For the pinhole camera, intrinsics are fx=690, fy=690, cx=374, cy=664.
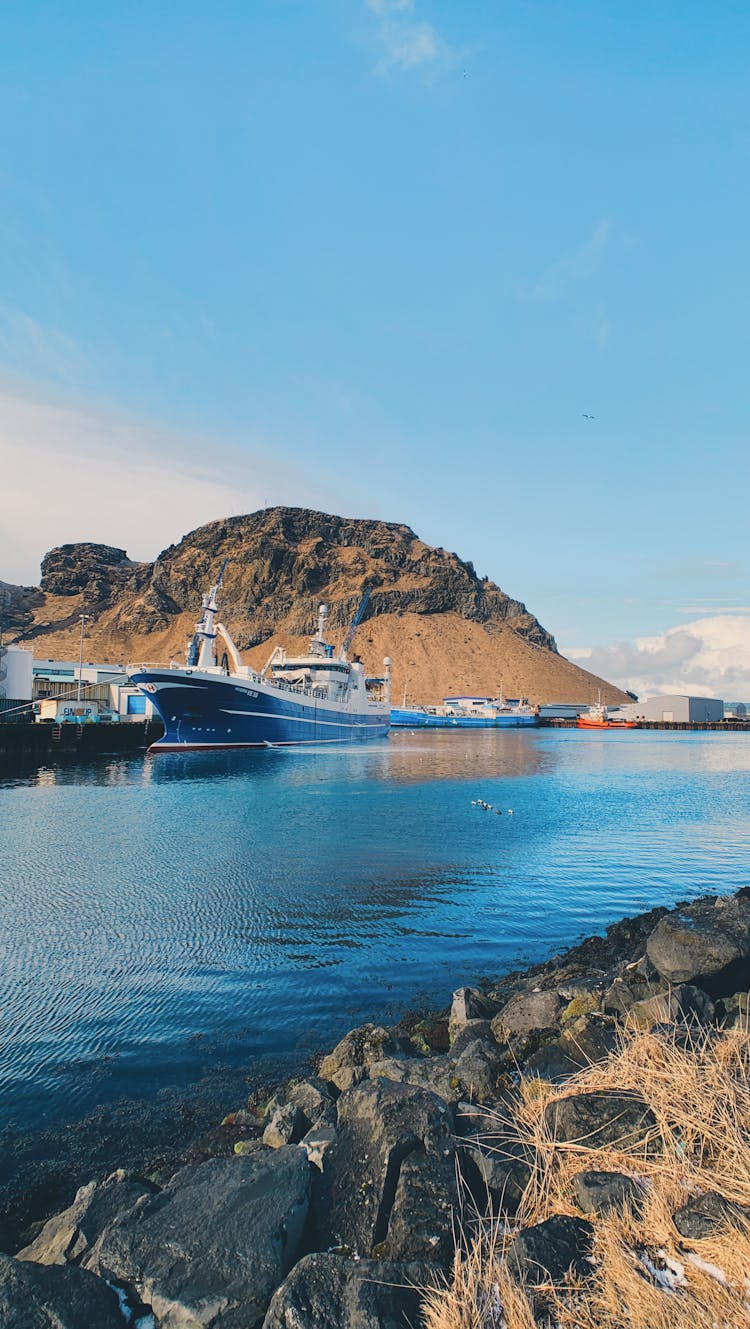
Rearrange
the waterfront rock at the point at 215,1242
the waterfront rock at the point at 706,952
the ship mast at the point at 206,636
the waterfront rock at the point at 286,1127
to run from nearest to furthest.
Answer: the waterfront rock at the point at 215,1242 → the waterfront rock at the point at 286,1127 → the waterfront rock at the point at 706,952 → the ship mast at the point at 206,636

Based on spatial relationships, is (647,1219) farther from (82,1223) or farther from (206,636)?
(206,636)

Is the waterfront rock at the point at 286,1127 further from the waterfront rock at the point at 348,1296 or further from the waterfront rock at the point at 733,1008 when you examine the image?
the waterfront rock at the point at 733,1008

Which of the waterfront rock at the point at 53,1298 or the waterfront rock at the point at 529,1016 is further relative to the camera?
the waterfront rock at the point at 529,1016

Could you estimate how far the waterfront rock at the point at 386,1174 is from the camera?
438cm

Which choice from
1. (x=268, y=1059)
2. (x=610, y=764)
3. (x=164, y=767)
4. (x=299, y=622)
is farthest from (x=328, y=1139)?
(x=299, y=622)

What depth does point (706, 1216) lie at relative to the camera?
3.82 m

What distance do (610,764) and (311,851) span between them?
1802 inches

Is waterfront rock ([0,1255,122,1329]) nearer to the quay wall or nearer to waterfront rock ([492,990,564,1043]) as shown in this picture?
waterfront rock ([492,990,564,1043])

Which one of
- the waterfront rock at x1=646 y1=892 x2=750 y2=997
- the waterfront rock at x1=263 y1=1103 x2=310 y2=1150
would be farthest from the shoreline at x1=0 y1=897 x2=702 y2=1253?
the waterfront rock at x1=646 y1=892 x2=750 y2=997

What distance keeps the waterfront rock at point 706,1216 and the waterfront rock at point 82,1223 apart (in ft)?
13.0

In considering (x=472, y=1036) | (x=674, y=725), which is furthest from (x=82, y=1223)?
(x=674, y=725)

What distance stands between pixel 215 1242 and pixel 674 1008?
4998 mm

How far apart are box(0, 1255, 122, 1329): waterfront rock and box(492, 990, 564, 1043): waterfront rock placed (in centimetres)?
515

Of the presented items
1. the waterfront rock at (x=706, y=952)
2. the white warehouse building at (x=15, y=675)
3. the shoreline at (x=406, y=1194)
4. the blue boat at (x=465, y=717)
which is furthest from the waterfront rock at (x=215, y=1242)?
the blue boat at (x=465, y=717)
